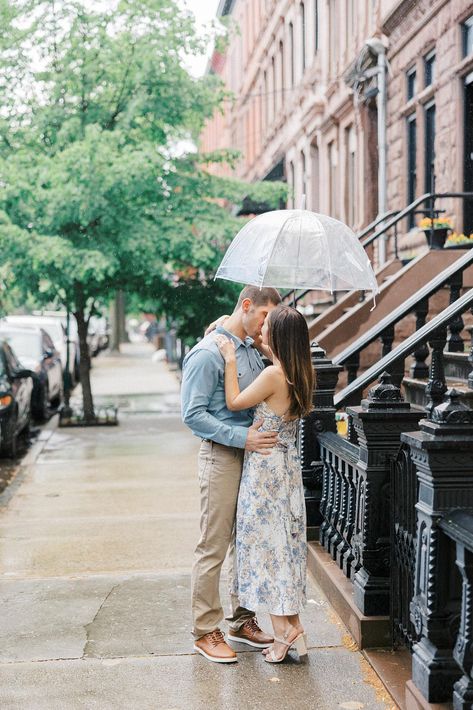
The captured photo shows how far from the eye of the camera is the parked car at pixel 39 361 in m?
17.6

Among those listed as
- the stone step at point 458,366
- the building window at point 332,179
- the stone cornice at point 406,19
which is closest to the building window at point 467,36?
the stone cornice at point 406,19

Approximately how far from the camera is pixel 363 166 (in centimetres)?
1781

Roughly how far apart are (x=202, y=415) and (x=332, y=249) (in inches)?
64.7

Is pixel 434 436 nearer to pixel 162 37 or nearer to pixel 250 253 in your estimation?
pixel 250 253

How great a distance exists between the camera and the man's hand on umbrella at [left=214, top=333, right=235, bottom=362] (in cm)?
473

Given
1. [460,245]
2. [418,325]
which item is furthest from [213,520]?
[460,245]

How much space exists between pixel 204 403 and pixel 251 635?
4.22 feet

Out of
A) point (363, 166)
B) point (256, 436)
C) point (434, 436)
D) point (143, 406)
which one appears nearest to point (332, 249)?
point (256, 436)

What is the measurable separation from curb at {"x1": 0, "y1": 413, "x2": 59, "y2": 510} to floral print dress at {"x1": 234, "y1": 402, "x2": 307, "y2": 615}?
5471mm

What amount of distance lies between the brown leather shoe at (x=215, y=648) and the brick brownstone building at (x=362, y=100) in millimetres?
3710

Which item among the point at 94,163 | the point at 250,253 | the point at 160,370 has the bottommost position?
the point at 160,370

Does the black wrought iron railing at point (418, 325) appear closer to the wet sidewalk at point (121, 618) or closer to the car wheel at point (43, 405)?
the wet sidewalk at point (121, 618)

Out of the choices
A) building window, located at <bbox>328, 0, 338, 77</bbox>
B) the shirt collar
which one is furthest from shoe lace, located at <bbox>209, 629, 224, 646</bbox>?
building window, located at <bbox>328, 0, 338, 77</bbox>

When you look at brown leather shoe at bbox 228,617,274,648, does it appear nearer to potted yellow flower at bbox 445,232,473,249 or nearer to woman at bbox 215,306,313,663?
woman at bbox 215,306,313,663
